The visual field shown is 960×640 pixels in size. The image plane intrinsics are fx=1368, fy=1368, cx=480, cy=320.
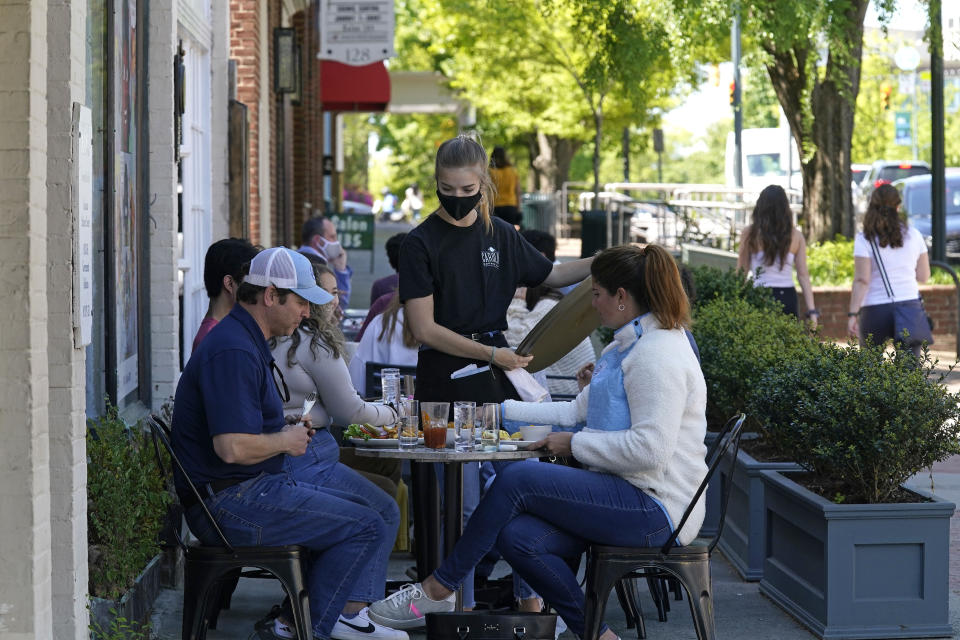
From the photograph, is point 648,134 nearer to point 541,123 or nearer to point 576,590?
point 541,123

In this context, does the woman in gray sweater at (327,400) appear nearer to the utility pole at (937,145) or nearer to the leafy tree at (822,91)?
the leafy tree at (822,91)

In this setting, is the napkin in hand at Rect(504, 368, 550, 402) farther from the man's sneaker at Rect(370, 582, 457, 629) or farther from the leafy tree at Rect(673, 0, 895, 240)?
the leafy tree at Rect(673, 0, 895, 240)

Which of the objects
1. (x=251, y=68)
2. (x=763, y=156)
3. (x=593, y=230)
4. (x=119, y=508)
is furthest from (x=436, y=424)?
(x=763, y=156)

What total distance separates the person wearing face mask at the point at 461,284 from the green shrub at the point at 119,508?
3.65ft

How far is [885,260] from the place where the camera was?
10.4 m

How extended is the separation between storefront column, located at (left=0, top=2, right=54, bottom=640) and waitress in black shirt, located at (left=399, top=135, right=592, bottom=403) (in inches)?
65.2

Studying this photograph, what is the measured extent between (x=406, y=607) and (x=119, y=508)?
46.7 inches

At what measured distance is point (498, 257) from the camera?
225 inches

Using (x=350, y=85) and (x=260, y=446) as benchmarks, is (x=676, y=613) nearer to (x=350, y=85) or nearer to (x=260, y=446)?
(x=260, y=446)

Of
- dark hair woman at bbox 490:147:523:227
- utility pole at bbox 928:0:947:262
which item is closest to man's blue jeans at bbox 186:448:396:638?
utility pole at bbox 928:0:947:262

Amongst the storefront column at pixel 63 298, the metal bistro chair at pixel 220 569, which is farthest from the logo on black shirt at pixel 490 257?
the storefront column at pixel 63 298

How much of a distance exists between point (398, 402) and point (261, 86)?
928 cm

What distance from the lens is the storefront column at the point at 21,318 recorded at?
4.29m

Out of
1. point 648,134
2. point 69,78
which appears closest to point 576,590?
point 69,78
